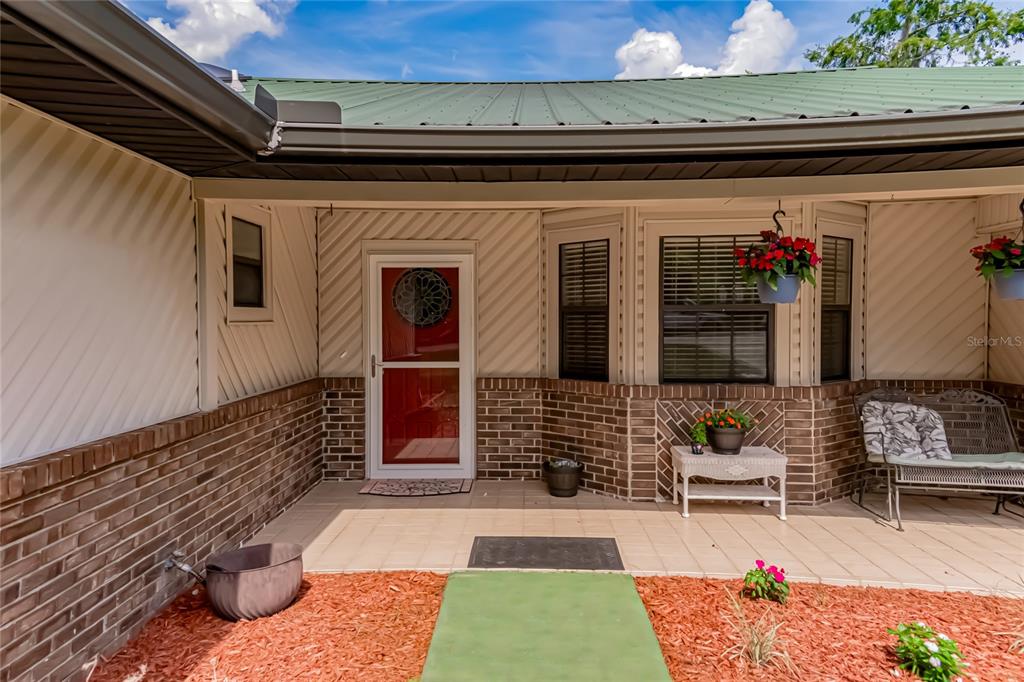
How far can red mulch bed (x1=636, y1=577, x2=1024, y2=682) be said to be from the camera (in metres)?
2.58

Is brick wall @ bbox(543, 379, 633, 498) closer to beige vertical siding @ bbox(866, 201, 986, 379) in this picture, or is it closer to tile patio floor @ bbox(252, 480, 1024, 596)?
tile patio floor @ bbox(252, 480, 1024, 596)

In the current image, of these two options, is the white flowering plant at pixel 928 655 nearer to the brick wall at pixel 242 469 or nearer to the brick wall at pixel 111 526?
the brick wall at pixel 242 469

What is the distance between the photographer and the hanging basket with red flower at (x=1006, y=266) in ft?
12.8

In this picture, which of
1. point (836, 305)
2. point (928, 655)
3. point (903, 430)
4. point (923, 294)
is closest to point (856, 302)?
point (836, 305)

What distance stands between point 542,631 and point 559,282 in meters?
3.41

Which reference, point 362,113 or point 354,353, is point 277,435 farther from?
point 362,113

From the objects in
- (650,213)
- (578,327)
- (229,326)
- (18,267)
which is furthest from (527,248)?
(18,267)

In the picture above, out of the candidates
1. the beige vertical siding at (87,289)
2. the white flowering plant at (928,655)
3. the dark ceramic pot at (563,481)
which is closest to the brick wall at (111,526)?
the beige vertical siding at (87,289)

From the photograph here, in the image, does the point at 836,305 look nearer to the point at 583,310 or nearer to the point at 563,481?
the point at 583,310

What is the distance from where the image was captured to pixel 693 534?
425cm

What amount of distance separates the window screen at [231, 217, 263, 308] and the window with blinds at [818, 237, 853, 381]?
4706mm

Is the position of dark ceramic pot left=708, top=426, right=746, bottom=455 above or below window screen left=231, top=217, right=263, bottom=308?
below

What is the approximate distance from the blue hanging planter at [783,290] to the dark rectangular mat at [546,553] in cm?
203

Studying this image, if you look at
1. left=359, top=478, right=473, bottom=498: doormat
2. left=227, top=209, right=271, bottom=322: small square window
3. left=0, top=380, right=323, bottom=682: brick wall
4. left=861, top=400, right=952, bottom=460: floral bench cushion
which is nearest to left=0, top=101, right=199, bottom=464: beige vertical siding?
left=0, top=380, right=323, bottom=682: brick wall
